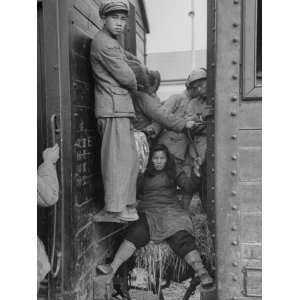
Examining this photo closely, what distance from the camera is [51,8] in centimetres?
183

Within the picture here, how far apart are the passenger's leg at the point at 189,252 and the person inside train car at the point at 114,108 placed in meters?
0.28

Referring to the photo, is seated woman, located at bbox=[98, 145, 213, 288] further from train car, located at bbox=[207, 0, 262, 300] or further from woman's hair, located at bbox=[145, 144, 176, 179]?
train car, located at bbox=[207, 0, 262, 300]

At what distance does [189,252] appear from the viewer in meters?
2.05

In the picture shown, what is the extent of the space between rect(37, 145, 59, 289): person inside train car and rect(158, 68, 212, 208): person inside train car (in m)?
0.66

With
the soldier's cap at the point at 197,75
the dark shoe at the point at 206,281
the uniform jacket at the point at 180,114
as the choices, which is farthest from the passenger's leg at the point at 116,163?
the dark shoe at the point at 206,281

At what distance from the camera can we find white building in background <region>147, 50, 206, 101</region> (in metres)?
2.06

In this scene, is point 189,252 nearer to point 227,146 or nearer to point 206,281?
point 206,281

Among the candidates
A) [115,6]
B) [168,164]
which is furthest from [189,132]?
[115,6]

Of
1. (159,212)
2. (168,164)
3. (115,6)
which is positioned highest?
(115,6)

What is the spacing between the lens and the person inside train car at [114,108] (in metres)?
1.97

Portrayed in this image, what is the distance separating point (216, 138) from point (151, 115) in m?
0.42

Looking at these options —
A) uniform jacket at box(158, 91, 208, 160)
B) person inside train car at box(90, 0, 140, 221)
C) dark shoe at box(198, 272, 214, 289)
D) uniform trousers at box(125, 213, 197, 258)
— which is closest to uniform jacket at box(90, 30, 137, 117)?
person inside train car at box(90, 0, 140, 221)

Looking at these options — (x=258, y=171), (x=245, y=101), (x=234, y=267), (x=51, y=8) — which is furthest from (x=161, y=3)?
(x=234, y=267)

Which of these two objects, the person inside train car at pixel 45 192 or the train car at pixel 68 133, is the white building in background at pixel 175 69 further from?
the person inside train car at pixel 45 192
